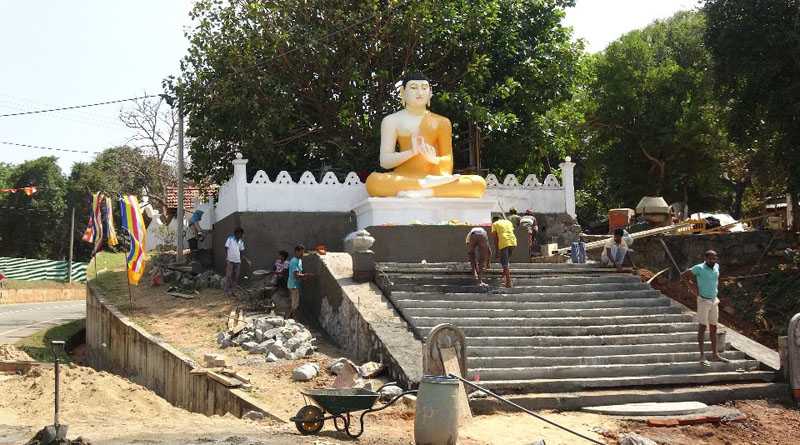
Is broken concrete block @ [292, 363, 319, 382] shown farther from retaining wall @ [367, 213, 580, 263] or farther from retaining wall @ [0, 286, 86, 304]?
retaining wall @ [0, 286, 86, 304]

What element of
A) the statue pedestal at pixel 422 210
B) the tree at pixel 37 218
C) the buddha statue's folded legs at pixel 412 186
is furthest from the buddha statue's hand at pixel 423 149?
the tree at pixel 37 218

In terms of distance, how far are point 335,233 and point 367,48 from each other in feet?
17.0

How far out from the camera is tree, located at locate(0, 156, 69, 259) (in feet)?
149

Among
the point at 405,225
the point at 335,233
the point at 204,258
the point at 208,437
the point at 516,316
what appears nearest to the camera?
the point at 208,437

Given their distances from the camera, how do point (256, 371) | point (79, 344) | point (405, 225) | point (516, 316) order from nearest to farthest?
point (256, 371) < point (516, 316) < point (405, 225) < point (79, 344)

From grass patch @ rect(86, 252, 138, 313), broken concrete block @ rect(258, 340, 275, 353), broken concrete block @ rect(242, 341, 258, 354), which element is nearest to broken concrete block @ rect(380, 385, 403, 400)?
broken concrete block @ rect(258, 340, 275, 353)

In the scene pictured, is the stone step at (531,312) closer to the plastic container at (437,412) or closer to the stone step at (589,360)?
the stone step at (589,360)

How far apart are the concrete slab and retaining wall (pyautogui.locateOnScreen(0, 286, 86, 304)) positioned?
87.9ft

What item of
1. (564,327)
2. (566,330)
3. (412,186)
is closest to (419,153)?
(412,186)

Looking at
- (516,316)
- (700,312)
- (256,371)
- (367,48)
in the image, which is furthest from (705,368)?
(367,48)

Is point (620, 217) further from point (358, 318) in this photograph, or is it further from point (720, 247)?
point (358, 318)

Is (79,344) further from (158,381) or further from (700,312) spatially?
(700,312)

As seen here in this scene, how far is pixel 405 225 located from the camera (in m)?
17.9

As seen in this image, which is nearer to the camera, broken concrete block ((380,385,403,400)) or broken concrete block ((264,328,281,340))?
broken concrete block ((380,385,403,400))
